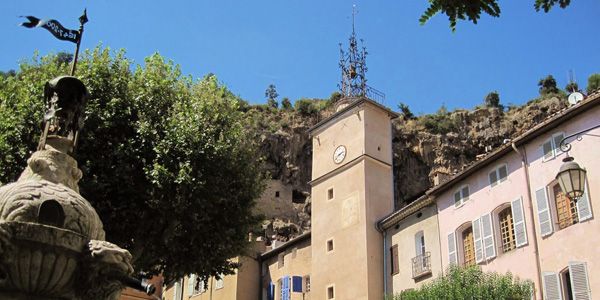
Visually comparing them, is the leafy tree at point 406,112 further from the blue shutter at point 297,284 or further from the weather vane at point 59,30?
the weather vane at point 59,30

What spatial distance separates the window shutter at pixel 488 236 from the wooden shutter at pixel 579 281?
12.4 feet

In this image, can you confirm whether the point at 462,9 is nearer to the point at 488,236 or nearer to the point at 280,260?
the point at 488,236

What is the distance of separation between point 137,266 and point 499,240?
525 inches

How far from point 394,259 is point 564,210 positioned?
9.31 metres

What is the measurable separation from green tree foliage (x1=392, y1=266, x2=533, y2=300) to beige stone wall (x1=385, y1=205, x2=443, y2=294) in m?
3.66

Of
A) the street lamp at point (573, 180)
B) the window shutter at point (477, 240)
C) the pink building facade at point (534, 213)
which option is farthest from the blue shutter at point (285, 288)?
the street lamp at point (573, 180)

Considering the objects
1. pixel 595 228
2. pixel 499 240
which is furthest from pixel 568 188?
pixel 499 240

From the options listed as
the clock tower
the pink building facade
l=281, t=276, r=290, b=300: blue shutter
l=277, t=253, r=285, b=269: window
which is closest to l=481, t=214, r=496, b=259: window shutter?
the pink building facade

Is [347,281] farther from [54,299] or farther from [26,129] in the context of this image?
[54,299]

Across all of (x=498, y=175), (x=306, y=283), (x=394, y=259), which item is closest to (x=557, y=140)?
(x=498, y=175)

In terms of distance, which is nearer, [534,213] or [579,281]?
[579,281]

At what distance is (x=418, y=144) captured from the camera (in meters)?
69.0

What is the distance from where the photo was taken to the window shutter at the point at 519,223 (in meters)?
22.1

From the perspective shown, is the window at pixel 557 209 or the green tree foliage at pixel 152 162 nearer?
the green tree foliage at pixel 152 162
